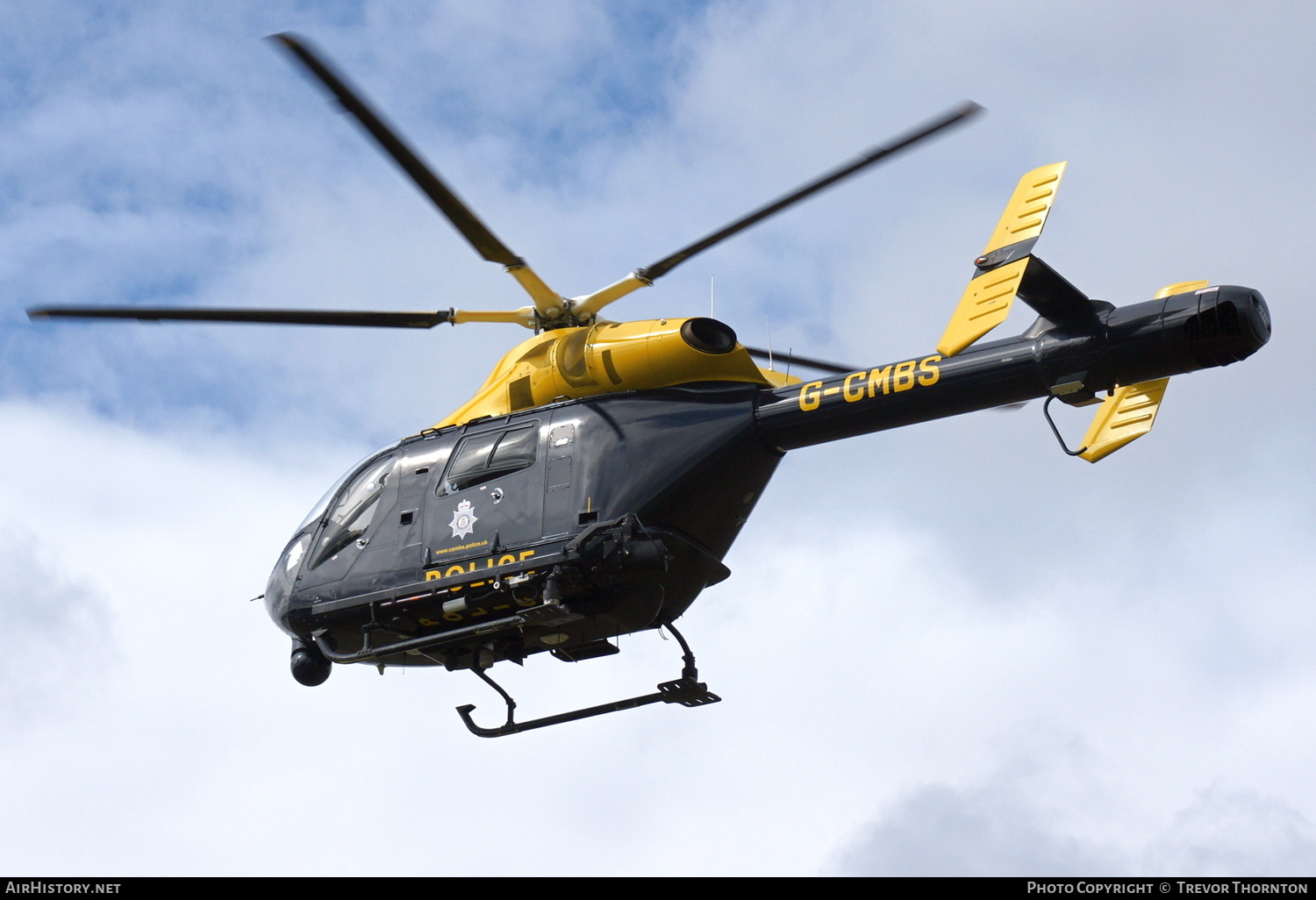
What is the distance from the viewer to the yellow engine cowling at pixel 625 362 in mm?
21984

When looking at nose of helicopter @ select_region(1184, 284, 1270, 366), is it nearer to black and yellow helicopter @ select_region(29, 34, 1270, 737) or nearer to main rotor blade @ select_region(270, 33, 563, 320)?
black and yellow helicopter @ select_region(29, 34, 1270, 737)

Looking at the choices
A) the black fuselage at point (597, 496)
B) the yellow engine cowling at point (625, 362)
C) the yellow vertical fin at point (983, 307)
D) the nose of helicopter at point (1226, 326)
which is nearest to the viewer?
the yellow vertical fin at point (983, 307)

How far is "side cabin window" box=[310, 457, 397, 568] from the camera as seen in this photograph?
76.6ft

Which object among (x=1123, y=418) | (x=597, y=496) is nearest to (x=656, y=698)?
(x=597, y=496)

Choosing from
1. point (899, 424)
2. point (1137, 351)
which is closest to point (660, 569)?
point (899, 424)

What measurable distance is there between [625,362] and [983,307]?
5243 millimetres

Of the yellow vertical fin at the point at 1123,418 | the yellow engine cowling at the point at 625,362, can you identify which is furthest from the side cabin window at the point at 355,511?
the yellow vertical fin at the point at 1123,418

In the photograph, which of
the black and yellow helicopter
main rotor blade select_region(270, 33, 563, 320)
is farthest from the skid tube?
main rotor blade select_region(270, 33, 563, 320)

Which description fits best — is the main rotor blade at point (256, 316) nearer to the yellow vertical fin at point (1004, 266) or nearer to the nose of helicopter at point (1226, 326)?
the yellow vertical fin at point (1004, 266)

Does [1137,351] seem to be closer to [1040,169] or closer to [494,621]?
[1040,169]

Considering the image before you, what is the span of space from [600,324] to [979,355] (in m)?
5.38

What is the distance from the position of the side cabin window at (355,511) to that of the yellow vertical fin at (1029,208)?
9047mm
